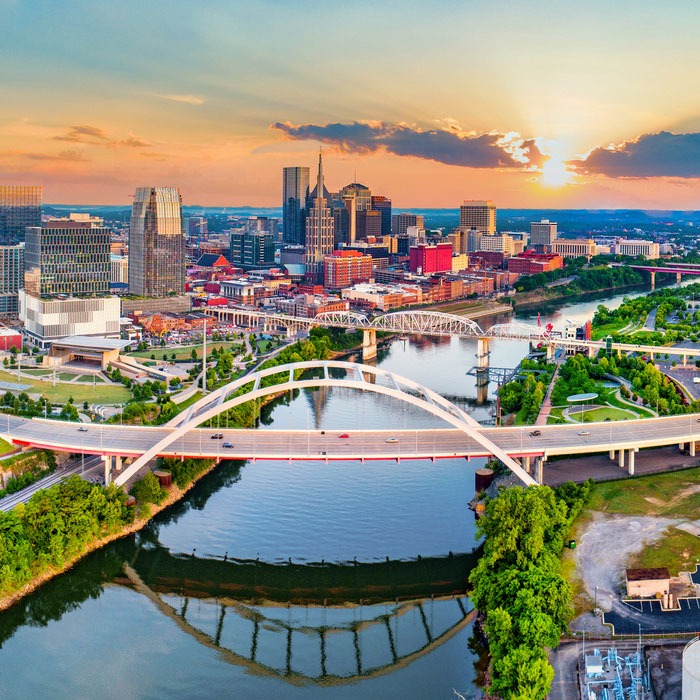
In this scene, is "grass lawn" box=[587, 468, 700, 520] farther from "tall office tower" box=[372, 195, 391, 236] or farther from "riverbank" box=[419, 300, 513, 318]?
"tall office tower" box=[372, 195, 391, 236]

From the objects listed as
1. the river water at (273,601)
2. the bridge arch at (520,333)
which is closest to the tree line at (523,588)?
the river water at (273,601)

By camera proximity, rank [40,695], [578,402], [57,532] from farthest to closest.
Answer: [578,402], [57,532], [40,695]

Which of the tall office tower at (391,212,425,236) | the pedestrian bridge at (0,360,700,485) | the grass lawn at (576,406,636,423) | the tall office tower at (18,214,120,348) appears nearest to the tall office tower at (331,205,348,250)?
the tall office tower at (391,212,425,236)

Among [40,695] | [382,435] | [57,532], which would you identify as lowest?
[40,695]

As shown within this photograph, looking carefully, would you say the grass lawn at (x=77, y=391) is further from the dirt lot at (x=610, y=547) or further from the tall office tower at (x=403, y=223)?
the tall office tower at (x=403, y=223)

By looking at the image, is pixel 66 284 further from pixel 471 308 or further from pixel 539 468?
pixel 539 468

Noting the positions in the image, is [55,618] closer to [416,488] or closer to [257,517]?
[257,517]

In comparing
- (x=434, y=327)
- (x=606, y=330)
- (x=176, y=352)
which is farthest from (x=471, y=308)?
(x=176, y=352)

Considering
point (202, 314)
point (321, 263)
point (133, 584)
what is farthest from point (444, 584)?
point (321, 263)
